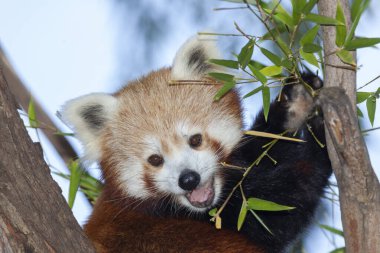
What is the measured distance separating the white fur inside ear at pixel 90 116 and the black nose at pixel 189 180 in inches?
22.9

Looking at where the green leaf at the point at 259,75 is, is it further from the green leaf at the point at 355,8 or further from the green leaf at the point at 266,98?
the green leaf at the point at 355,8

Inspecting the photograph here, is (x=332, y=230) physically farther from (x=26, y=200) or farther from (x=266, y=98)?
(x=26, y=200)

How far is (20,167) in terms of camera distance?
2.13 metres

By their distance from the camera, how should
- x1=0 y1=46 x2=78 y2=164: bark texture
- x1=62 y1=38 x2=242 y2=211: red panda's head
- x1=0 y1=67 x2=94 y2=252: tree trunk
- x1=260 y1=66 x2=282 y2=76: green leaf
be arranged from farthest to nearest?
x1=0 y1=46 x2=78 y2=164: bark texture → x1=62 y1=38 x2=242 y2=211: red panda's head → x1=260 y1=66 x2=282 y2=76: green leaf → x1=0 y1=67 x2=94 y2=252: tree trunk

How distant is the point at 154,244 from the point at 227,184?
462mm

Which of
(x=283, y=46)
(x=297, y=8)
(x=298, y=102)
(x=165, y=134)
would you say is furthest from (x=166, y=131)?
(x=297, y=8)

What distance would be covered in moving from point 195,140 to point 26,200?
1.13 metres

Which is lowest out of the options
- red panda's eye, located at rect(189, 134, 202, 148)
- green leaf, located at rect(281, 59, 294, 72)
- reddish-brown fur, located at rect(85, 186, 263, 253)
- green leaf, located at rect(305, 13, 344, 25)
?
reddish-brown fur, located at rect(85, 186, 263, 253)

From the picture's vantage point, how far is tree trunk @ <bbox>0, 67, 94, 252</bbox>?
2.06 metres

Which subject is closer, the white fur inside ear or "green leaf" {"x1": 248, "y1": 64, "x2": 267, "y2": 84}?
"green leaf" {"x1": 248, "y1": 64, "x2": 267, "y2": 84}

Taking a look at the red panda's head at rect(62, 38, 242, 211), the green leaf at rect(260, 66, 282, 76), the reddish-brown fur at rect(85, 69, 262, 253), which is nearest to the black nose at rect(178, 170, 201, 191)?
the red panda's head at rect(62, 38, 242, 211)

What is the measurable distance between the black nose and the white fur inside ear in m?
0.58

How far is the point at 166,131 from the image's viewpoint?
3.05 meters

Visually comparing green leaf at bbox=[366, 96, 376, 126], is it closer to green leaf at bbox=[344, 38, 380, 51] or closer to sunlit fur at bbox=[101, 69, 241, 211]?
green leaf at bbox=[344, 38, 380, 51]
